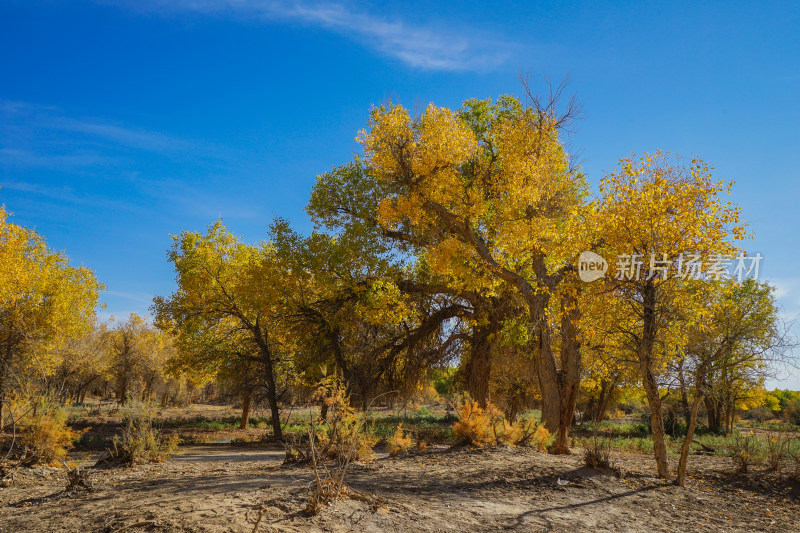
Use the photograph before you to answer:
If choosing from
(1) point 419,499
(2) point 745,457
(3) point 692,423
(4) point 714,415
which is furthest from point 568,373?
(4) point 714,415

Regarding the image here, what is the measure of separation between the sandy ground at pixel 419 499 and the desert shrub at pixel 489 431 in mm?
668

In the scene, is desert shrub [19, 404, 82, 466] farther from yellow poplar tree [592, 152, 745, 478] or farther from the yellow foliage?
yellow poplar tree [592, 152, 745, 478]

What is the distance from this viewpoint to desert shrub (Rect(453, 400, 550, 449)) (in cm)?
1048

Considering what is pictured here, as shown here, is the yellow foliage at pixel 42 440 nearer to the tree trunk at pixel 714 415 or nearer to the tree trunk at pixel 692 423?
the tree trunk at pixel 692 423

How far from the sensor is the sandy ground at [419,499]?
4.77m

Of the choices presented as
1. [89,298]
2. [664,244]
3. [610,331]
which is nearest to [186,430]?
[89,298]

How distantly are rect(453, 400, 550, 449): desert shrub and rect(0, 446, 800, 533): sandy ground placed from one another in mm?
668

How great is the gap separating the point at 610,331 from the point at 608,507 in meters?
3.19

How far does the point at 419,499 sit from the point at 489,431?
478 cm

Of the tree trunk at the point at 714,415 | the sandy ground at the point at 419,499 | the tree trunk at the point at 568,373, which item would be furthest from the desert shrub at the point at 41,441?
the tree trunk at the point at 714,415

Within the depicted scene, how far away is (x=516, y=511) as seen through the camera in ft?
19.9

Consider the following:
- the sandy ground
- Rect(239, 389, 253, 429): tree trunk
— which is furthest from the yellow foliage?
Rect(239, 389, 253, 429): tree trunk

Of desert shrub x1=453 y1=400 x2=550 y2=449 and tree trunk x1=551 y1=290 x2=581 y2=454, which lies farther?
tree trunk x1=551 y1=290 x2=581 y2=454

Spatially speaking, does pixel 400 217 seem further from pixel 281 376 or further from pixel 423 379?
pixel 281 376
